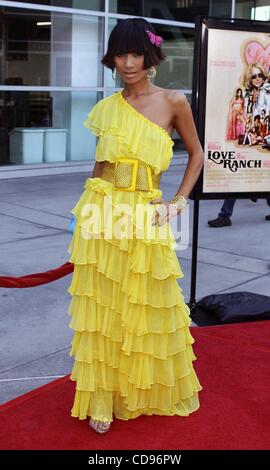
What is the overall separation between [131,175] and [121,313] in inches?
24.4

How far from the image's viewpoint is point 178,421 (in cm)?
301

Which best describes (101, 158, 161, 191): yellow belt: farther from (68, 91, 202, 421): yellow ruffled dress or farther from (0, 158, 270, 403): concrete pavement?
(0, 158, 270, 403): concrete pavement

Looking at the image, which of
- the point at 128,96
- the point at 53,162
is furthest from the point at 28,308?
the point at 53,162

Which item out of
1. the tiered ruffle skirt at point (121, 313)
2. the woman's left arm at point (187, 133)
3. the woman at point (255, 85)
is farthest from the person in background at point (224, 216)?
the tiered ruffle skirt at point (121, 313)

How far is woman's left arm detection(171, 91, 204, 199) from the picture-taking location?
2.81 m

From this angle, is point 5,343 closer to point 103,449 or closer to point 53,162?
point 103,449

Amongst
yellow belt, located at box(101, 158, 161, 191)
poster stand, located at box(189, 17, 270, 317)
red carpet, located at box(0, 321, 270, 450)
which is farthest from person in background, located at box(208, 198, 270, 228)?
yellow belt, located at box(101, 158, 161, 191)

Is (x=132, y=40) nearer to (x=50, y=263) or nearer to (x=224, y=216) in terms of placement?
(x=50, y=263)

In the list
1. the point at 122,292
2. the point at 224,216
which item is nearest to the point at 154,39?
the point at 122,292

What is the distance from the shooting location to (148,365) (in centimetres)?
286

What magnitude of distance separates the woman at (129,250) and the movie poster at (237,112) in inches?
60.6

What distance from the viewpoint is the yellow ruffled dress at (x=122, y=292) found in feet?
9.04

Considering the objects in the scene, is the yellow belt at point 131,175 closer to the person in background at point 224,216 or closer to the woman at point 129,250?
the woman at point 129,250

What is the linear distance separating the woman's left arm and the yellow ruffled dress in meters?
0.11
